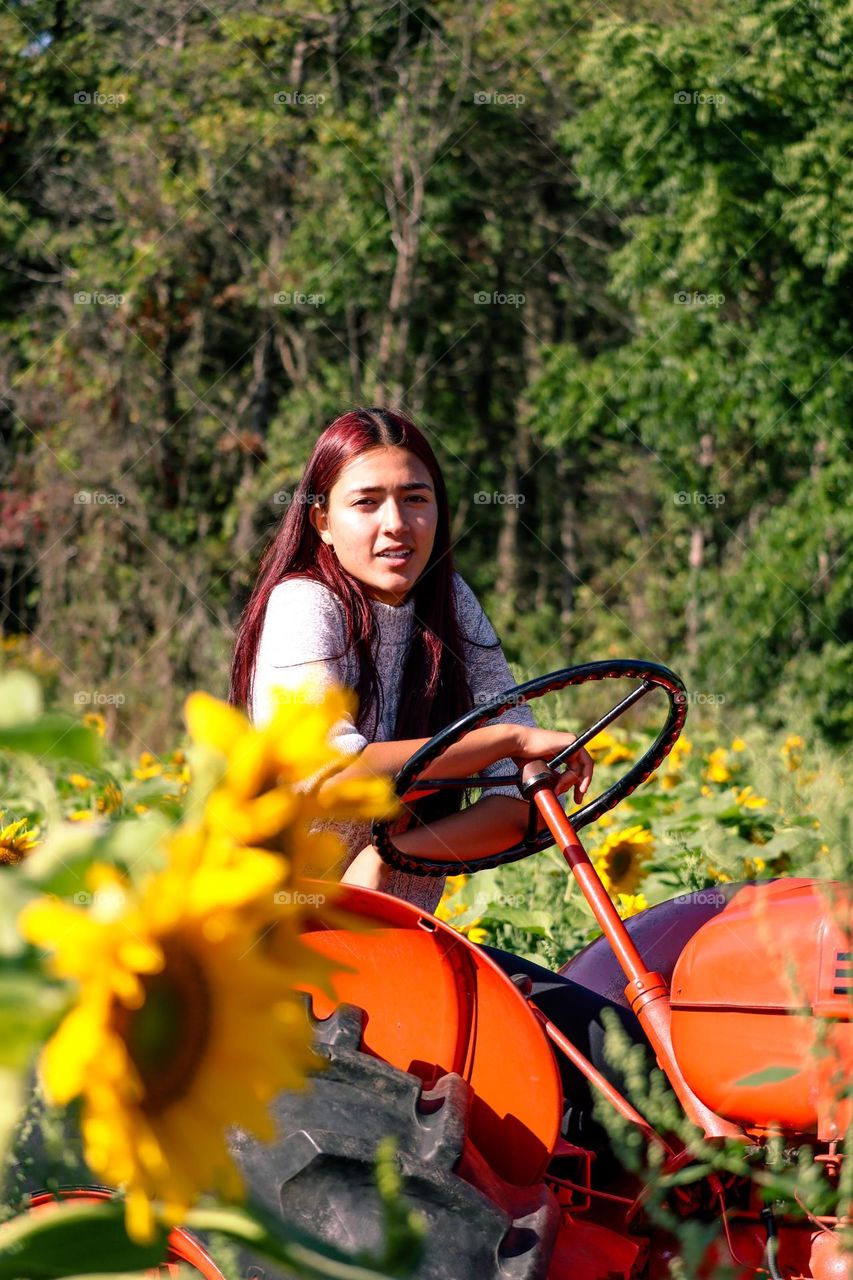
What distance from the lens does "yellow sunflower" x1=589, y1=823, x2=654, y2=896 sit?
312cm

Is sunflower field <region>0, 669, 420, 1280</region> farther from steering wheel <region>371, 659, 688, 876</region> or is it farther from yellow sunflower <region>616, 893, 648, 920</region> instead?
yellow sunflower <region>616, 893, 648, 920</region>

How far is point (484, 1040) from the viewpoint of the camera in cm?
162

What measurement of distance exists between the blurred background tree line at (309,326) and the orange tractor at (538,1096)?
6051mm

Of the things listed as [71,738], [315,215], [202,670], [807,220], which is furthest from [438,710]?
[315,215]

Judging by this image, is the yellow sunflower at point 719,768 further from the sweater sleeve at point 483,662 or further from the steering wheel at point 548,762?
the steering wheel at point 548,762

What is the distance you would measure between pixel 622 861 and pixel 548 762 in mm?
1305

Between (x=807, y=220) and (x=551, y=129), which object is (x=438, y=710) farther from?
(x=551, y=129)

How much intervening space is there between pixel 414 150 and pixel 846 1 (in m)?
3.38

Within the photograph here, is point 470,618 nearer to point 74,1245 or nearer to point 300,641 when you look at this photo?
point 300,641

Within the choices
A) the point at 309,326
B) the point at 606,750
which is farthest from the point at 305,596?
the point at 309,326

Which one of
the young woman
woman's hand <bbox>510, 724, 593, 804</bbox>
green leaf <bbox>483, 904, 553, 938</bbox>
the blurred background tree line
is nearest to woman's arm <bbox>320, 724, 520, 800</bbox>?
woman's hand <bbox>510, 724, 593, 804</bbox>

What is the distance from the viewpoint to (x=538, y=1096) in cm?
158

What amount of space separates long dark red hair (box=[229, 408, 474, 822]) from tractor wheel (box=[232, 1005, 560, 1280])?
0.63 metres

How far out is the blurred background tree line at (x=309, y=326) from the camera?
28.0ft
